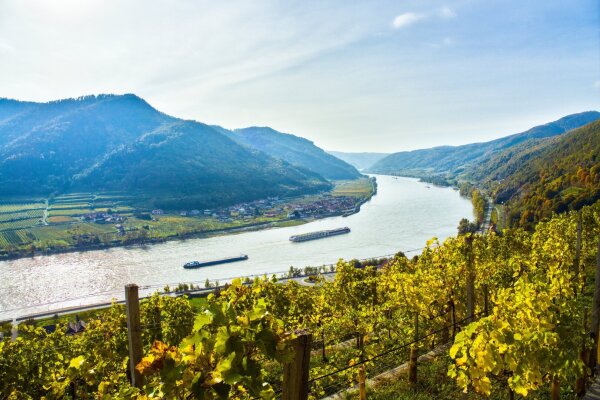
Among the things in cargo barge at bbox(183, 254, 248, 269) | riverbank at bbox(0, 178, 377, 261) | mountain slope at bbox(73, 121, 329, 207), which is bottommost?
cargo barge at bbox(183, 254, 248, 269)

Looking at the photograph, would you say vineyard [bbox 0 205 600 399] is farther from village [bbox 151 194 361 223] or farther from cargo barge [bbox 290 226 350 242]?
village [bbox 151 194 361 223]

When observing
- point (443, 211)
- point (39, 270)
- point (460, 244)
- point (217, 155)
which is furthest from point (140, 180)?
point (460, 244)

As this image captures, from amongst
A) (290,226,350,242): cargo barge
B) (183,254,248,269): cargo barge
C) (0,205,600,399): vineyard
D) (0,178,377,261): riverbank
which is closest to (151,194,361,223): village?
(0,178,377,261): riverbank

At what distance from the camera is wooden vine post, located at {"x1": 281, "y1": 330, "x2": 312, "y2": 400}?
2.92 m

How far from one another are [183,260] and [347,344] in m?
49.8

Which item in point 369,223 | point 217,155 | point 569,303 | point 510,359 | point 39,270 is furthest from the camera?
point 217,155

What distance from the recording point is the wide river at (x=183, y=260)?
4728 centimetres

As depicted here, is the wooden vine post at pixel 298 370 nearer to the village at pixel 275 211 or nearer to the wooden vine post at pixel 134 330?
the wooden vine post at pixel 134 330

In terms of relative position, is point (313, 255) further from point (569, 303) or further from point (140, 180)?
point (140, 180)

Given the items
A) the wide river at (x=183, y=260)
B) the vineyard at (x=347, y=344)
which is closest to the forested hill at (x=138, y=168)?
the wide river at (x=183, y=260)

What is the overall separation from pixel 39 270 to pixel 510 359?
6629 cm

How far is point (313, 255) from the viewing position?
5944 centimetres

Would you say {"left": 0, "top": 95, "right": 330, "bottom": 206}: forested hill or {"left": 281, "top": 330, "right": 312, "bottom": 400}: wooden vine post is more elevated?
{"left": 0, "top": 95, "right": 330, "bottom": 206}: forested hill

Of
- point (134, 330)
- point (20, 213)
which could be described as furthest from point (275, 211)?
point (134, 330)
